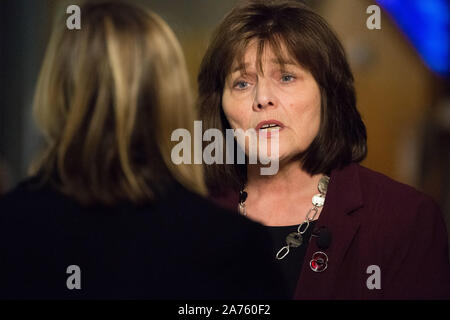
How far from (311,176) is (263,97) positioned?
228 mm

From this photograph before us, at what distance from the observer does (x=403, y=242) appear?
1319 millimetres

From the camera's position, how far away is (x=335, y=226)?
1.33 meters

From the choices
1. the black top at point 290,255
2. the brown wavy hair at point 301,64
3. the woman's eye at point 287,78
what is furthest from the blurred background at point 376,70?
the black top at point 290,255

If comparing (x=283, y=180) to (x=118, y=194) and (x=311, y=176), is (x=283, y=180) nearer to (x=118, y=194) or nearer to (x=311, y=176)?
(x=311, y=176)

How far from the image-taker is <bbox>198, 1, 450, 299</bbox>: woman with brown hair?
1.30m

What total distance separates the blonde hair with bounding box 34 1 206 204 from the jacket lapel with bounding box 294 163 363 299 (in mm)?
363

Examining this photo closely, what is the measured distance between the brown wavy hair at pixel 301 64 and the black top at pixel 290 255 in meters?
0.16

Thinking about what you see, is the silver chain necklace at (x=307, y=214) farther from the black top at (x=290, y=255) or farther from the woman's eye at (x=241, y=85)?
the woman's eye at (x=241, y=85)

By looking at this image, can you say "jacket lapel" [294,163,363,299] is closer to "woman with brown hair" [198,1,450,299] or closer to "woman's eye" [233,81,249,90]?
"woman with brown hair" [198,1,450,299]

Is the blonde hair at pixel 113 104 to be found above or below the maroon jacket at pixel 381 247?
above

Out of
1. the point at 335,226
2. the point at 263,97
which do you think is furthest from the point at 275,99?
the point at 335,226

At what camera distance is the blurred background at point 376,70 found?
1.49 m

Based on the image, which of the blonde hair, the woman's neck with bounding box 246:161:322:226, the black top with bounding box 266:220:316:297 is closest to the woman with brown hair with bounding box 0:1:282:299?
the blonde hair
